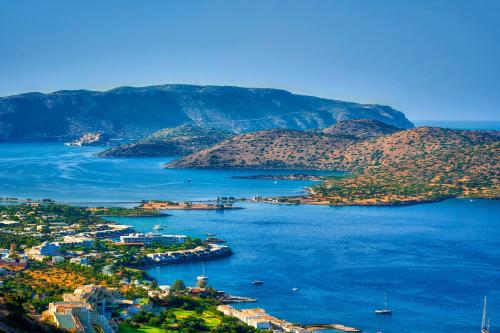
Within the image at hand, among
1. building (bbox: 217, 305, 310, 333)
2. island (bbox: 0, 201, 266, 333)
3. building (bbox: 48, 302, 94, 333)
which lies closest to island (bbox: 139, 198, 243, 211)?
island (bbox: 0, 201, 266, 333)

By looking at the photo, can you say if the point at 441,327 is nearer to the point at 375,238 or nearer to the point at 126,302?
the point at 126,302

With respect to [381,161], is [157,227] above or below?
below

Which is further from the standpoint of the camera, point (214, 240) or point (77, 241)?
point (214, 240)

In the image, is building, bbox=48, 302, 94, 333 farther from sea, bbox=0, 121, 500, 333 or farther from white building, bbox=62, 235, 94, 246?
white building, bbox=62, 235, 94, 246

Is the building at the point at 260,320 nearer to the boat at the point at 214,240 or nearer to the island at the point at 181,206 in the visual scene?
the boat at the point at 214,240

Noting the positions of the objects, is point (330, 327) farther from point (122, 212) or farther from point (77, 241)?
point (122, 212)

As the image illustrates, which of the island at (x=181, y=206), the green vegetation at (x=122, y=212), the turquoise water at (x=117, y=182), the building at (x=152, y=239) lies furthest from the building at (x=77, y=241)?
the turquoise water at (x=117, y=182)

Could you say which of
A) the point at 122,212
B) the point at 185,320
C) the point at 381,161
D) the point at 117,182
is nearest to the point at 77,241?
the point at 122,212

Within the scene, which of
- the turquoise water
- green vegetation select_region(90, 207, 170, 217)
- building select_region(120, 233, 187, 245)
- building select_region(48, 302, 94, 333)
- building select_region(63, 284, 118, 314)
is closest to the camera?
building select_region(48, 302, 94, 333)
